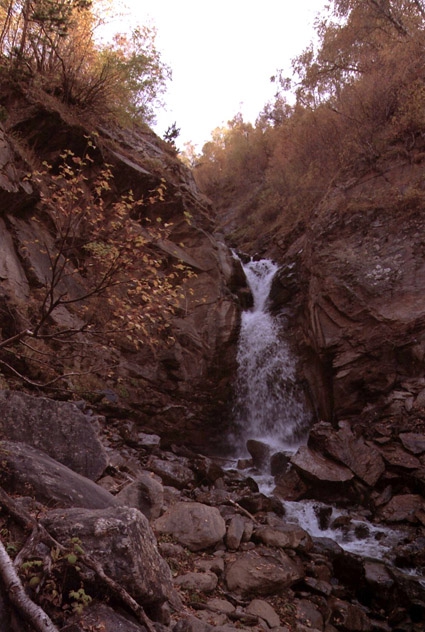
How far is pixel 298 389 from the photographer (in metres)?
13.8

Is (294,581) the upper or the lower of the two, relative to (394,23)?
lower

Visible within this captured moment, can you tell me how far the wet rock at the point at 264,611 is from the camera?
5023mm

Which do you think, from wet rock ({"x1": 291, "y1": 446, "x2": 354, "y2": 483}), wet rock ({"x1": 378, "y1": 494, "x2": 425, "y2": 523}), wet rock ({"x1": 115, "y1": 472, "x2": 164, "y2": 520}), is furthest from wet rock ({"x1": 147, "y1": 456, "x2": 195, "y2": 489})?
wet rock ({"x1": 378, "y1": 494, "x2": 425, "y2": 523})

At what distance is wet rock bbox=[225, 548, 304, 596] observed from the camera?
556 centimetres

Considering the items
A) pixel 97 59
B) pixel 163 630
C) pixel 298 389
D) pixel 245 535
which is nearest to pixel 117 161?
pixel 97 59

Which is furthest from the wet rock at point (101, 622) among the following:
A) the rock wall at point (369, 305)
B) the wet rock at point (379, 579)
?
the rock wall at point (369, 305)

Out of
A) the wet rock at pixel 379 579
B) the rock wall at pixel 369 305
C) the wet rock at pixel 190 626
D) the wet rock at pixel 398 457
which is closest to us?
the wet rock at pixel 190 626

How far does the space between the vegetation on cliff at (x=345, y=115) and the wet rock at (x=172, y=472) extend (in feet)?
33.3

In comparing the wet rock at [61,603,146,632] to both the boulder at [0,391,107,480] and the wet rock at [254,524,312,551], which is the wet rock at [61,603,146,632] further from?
the wet rock at [254,524,312,551]

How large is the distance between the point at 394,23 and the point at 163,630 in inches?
869

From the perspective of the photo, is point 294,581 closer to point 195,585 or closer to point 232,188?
point 195,585

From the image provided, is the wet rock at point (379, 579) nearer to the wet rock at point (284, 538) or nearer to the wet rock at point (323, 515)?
the wet rock at point (284, 538)

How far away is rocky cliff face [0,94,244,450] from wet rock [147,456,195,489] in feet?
7.78

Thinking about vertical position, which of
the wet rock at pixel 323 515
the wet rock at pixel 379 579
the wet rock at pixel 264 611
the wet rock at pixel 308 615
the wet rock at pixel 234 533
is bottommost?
the wet rock at pixel 323 515
